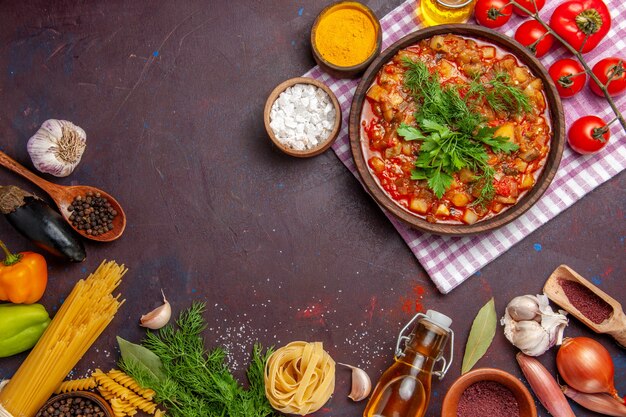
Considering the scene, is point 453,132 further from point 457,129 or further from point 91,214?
point 91,214

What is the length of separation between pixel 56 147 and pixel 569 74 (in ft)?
8.48

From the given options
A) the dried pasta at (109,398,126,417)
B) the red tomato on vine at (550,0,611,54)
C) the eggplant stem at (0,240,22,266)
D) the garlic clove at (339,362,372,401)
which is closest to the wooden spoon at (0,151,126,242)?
the eggplant stem at (0,240,22,266)

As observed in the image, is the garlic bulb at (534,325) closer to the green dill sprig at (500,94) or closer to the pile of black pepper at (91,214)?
the green dill sprig at (500,94)

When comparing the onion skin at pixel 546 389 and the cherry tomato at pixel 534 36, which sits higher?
the cherry tomato at pixel 534 36

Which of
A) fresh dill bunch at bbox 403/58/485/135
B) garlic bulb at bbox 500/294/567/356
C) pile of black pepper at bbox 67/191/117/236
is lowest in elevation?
garlic bulb at bbox 500/294/567/356

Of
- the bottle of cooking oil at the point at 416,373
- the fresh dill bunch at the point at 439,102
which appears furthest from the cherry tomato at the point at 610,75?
the bottle of cooking oil at the point at 416,373

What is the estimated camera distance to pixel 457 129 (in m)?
3.18

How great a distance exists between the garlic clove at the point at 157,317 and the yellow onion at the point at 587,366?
1984mm

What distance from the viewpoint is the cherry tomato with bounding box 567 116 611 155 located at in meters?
3.21

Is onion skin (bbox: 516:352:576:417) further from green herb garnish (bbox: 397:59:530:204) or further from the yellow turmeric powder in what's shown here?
the yellow turmeric powder

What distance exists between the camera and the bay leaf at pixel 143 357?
3.45 metres

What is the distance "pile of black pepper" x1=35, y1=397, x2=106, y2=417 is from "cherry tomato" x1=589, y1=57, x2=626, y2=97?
9.64 feet

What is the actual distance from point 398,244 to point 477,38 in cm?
109

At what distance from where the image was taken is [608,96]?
126 inches
